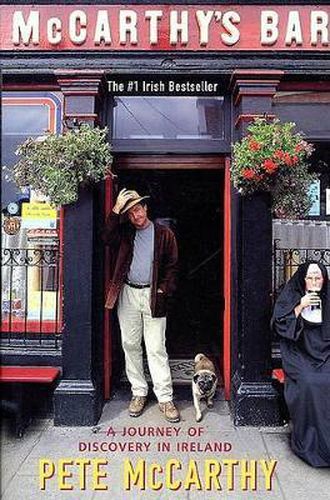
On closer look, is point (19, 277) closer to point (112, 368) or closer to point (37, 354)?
point (37, 354)

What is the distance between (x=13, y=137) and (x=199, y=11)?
222 centimetres

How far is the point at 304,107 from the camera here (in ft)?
19.1

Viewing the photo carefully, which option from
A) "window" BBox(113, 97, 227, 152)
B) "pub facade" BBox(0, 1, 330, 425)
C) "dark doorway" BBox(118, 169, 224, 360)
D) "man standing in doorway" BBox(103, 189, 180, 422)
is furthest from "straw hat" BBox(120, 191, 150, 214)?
"dark doorway" BBox(118, 169, 224, 360)

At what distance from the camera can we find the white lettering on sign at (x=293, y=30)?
5553 millimetres

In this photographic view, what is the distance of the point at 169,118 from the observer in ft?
19.2

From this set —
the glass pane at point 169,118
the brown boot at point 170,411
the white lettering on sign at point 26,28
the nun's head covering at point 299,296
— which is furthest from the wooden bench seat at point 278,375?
the white lettering on sign at point 26,28

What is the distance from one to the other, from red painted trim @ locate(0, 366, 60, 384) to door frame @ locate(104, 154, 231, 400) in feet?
1.98

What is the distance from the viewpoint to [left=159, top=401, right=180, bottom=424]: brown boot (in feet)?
17.8

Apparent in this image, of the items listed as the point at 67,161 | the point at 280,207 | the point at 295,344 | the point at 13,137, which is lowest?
the point at 295,344

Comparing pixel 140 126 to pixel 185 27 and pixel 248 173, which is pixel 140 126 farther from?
pixel 248 173

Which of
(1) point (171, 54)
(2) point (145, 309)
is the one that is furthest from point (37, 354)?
(1) point (171, 54)

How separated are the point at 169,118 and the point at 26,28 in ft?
5.34

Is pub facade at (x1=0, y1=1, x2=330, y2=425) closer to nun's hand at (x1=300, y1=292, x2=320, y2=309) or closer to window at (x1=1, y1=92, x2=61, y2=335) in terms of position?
window at (x1=1, y1=92, x2=61, y2=335)

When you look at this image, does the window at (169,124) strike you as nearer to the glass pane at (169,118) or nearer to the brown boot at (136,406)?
the glass pane at (169,118)
